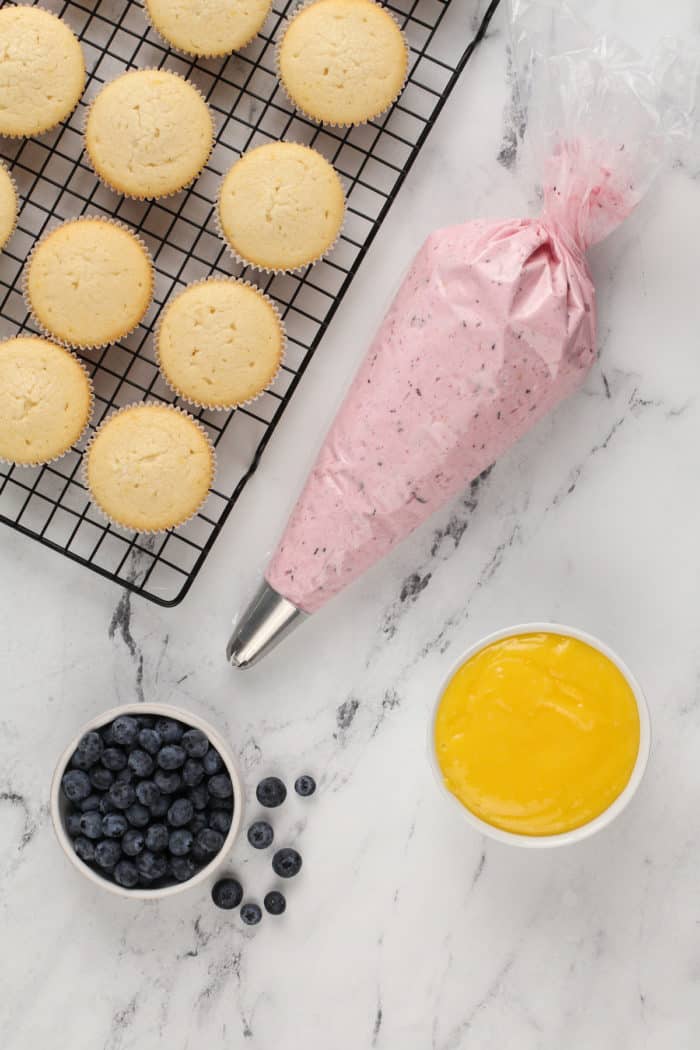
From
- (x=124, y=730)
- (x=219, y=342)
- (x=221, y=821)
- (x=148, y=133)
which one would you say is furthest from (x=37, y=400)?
(x=221, y=821)

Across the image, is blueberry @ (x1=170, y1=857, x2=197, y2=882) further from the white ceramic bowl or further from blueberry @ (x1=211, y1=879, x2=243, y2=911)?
blueberry @ (x1=211, y1=879, x2=243, y2=911)

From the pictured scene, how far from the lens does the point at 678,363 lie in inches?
79.4

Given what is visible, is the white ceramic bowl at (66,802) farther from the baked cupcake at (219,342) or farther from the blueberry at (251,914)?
the baked cupcake at (219,342)

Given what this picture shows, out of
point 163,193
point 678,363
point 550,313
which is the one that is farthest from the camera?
point 678,363

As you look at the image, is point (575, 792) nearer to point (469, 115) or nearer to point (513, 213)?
point (513, 213)

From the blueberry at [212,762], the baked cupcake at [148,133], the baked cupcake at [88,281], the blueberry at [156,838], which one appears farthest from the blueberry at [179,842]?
the baked cupcake at [148,133]

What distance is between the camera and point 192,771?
6.33 feet

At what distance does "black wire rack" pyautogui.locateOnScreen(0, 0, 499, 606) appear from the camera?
1.96 meters

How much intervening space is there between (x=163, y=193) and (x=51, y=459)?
0.52m

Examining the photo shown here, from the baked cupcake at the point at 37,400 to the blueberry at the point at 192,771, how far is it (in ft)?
1.99

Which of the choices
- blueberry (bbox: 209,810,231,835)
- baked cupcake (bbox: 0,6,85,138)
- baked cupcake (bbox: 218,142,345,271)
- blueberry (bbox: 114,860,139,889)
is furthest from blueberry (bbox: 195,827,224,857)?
baked cupcake (bbox: 0,6,85,138)

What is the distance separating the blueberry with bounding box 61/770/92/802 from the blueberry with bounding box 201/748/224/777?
21 centimetres

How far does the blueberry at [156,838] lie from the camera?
1914 millimetres

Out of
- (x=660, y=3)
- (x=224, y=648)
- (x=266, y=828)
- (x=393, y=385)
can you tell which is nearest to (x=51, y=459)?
(x=224, y=648)
